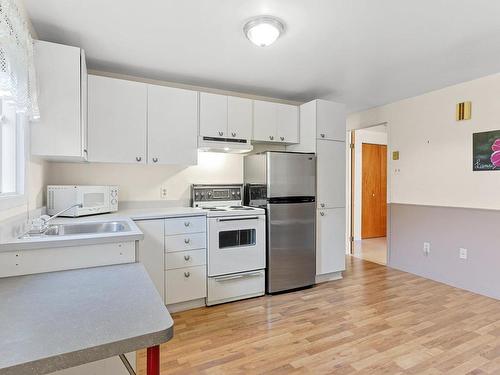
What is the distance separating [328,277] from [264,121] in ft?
6.77

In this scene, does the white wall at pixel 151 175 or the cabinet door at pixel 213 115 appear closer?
the white wall at pixel 151 175

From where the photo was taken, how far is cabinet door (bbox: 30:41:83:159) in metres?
1.98

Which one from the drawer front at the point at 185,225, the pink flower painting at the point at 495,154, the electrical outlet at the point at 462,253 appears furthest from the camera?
the electrical outlet at the point at 462,253

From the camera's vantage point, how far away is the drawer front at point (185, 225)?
8.46 ft

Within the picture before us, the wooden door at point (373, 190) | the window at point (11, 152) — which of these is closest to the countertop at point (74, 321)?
the window at point (11, 152)

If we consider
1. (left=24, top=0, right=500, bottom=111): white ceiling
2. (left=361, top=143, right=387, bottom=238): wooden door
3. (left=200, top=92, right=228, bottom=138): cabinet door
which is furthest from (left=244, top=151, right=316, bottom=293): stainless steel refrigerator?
(left=361, top=143, right=387, bottom=238): wooden door

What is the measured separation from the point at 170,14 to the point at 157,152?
123 centimetres

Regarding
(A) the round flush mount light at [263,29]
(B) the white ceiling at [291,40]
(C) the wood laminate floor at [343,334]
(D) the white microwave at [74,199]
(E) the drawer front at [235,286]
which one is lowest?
Answer: (C) the wood laminate floor at [343,334]

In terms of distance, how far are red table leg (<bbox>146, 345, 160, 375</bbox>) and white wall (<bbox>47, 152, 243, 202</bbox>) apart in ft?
8.06

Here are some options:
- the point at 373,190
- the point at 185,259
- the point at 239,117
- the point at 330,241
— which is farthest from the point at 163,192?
the point at 373,190

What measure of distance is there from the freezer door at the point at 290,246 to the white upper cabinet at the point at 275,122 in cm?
83

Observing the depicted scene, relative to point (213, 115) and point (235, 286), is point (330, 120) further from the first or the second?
point (235, 286)

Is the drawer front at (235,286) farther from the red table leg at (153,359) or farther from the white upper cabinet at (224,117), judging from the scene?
the red table leg at (153,359)

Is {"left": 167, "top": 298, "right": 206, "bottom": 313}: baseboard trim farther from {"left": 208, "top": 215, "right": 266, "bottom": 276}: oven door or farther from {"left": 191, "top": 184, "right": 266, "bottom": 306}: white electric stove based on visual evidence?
{"left": 208, "top": 215, "right": 266, "bottom": 276}: oven door
